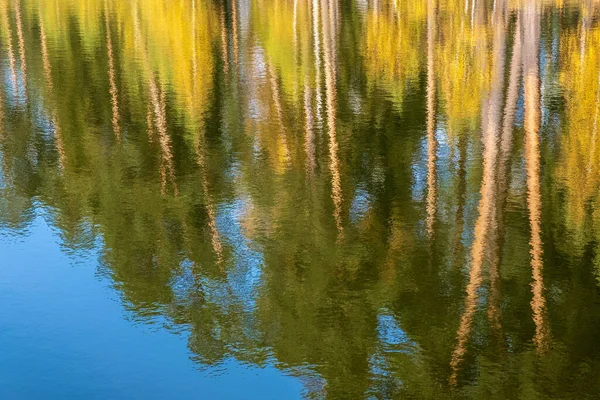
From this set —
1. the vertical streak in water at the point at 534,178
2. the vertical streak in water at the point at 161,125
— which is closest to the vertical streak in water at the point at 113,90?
the vertical streak in water at the point at 161,125

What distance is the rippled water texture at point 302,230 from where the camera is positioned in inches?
438

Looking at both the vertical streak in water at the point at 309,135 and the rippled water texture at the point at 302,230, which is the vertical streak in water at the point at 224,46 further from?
the vertical streak in water at the point at 309,135

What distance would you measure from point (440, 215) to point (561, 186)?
9.76ft

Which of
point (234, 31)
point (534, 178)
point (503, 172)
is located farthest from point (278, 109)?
point (234, 31)

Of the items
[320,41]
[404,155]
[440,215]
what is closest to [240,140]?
[404,155]

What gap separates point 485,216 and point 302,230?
342cm

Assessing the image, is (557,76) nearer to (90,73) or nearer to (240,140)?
(240,140)

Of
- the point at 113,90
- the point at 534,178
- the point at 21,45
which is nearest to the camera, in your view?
the point at 534,178

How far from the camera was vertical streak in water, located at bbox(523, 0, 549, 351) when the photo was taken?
1259 centimetres

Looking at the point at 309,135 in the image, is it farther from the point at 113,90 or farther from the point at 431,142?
the point at 113,90

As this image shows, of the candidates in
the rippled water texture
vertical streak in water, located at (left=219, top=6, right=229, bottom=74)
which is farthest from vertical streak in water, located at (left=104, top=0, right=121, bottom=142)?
vertical streak in water, located at (left=219, top=6, right=229, bottom=74)

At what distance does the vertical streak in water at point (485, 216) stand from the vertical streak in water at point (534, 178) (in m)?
0.71

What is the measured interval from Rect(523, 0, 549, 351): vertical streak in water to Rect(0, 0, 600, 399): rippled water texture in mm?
69

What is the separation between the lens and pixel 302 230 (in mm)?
15945
